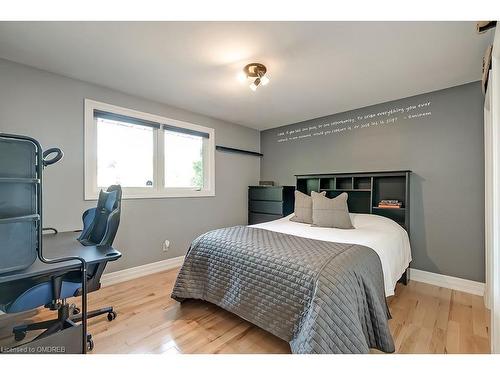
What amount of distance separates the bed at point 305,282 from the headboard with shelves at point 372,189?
0.68 meters

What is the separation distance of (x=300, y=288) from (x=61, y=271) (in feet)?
4.48

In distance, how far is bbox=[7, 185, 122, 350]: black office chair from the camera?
124cm

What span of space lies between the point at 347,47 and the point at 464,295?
2711mm

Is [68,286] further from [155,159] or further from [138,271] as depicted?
[155,159]

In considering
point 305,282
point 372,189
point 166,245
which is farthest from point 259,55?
point 166,245

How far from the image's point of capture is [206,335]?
5.47ft

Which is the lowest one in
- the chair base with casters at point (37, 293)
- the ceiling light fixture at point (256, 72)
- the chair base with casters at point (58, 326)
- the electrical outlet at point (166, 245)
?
the chair base with casters at point (58, 326)

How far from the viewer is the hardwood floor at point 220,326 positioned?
5.03 ft

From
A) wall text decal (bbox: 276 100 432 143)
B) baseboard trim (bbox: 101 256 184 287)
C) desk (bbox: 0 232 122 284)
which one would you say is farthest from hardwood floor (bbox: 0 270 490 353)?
wall text decal (bbox: 276 100 432 143)

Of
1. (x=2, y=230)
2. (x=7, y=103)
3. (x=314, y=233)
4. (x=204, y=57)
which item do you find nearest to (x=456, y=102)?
(x=314, y=233)

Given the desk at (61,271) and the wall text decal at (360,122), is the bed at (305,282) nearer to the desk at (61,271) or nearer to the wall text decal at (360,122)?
the desk at (61,271)

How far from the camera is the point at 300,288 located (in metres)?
1.40

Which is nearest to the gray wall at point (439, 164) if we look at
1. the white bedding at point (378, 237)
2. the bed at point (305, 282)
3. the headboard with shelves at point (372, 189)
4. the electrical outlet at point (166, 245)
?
the headboard with shelves at point (372, 189)

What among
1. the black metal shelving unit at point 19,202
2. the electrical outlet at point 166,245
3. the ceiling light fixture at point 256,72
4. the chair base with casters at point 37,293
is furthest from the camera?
the electrical outlet at point 166,245
